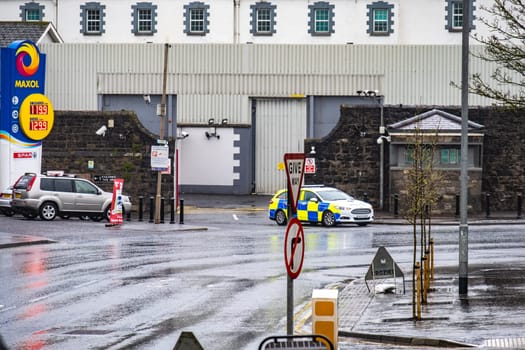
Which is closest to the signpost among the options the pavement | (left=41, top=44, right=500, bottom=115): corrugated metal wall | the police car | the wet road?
the wet road

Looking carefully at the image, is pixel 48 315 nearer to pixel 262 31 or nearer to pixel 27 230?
pixel 27 230

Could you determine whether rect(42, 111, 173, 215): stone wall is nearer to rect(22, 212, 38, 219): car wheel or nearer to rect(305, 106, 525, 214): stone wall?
rect(305, 106, 525, 214): stone wall

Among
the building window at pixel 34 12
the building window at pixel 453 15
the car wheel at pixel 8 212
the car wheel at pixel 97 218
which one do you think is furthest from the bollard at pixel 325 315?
the building window at pixel 34 12

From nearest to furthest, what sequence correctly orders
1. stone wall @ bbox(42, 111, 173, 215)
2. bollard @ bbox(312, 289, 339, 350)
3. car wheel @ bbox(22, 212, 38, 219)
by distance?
bollard @ bbox(312, 289, 339, 350) < car wheel @ bbox(22, 212, 38, 219) < stone wall @ bbox(42, 111, 173, 215)

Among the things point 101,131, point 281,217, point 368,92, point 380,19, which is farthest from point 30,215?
point 380,19

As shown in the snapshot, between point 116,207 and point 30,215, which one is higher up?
point 116,207

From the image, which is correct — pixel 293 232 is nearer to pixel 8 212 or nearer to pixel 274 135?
pixel 8 212

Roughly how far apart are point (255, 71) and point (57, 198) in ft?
65.6

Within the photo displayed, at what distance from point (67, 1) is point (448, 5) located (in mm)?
22999

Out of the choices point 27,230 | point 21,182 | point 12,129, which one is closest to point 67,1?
point 12,129

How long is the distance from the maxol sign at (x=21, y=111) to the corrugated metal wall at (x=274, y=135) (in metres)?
15.9

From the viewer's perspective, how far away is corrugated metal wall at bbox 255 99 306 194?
6028 cm

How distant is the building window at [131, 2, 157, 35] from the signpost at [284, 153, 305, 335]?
5694cm

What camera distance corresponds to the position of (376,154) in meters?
53.0
